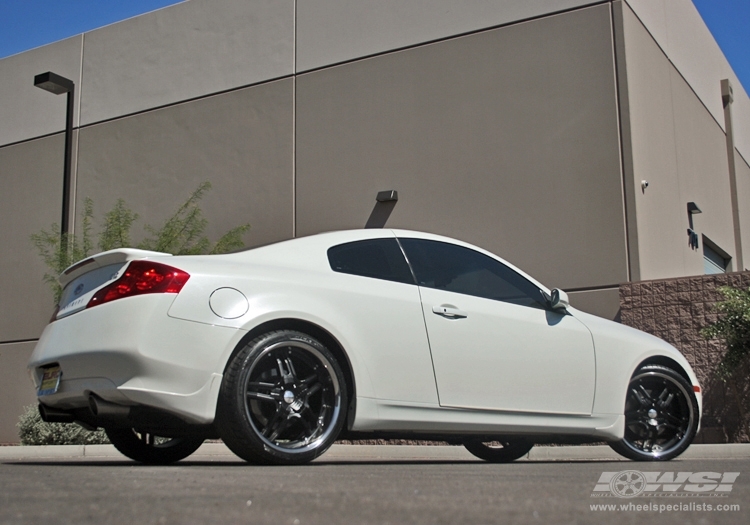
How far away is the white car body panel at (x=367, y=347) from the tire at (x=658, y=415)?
0.18 metres

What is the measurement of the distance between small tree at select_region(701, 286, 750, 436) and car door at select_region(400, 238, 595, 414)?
13.7 ft

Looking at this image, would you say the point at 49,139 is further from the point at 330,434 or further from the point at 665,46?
the point at 330,434

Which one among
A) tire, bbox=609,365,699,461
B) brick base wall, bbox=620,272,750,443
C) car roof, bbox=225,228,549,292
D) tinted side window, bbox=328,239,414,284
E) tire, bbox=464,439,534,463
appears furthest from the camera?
brick base wall, bbox=620,272,750,443

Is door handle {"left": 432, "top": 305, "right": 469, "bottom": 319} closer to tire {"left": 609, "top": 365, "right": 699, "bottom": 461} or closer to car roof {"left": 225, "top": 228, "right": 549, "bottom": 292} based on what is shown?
car roof {"left": 225, "top": 228, "right": 549, "bottom": 292}

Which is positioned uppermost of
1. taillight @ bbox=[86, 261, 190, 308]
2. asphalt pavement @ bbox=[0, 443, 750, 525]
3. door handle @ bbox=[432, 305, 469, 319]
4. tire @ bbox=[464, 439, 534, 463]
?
taillight @ bbox=[86, 261, 190, 308]

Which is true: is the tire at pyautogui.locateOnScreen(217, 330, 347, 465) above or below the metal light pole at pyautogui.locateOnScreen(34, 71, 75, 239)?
below

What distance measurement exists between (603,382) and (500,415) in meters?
0.94

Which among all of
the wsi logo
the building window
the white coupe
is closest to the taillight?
the white coupe

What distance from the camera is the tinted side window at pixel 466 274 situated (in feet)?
18.9

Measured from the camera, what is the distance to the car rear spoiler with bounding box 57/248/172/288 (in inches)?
196

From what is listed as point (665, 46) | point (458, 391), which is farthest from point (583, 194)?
point (458, 391)

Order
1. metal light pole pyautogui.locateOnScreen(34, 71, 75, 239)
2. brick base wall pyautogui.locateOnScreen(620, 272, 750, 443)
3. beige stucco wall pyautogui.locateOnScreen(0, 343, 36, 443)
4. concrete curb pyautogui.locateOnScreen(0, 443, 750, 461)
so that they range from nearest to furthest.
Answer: concrete curb pyautogui.locateOnScreen(0, 443, 750, 461)
brick base wall pyautogui.locateOnScreen(620, 272, 750, 443)
metal light pole pyautogui.locateOnScreen(34, 71, 75, 239)
beige stucco wall pyautogui.locateOnScreen(0, 343, 36, 443)

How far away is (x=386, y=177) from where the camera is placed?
13.1 meters

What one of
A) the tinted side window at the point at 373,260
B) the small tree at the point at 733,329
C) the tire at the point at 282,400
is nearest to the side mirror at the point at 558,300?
the tinted side window at the point at 373,260
